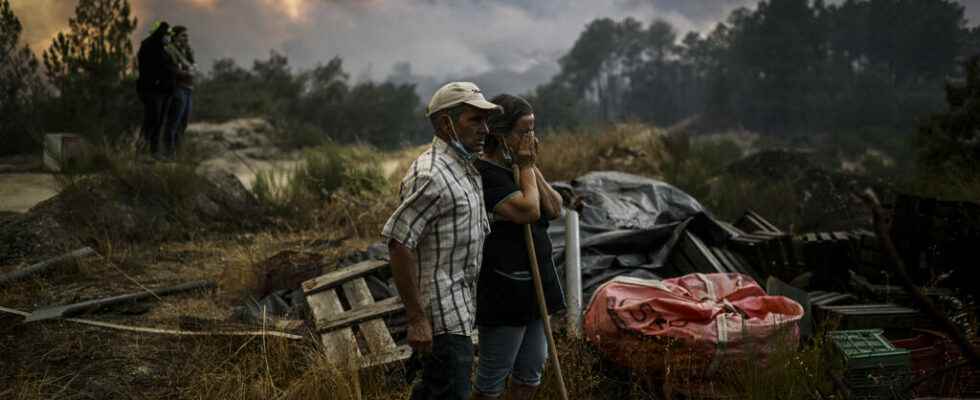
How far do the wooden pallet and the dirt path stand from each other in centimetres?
408

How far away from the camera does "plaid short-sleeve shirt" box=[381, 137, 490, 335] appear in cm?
224

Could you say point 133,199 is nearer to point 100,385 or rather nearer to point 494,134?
point 100,385

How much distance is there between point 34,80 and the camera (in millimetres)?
10539

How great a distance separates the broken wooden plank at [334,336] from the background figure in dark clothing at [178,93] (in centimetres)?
539

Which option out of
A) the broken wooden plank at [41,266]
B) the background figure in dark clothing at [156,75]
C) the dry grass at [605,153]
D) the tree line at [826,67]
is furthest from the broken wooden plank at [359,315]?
the tree line at [826,67]

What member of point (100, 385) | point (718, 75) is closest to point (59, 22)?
point (100, 385)

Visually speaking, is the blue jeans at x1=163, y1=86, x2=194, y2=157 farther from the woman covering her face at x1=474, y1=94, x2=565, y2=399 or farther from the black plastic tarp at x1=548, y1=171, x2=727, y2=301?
the woman covering her face at x1=474, y1=94, x2=565, y2=399

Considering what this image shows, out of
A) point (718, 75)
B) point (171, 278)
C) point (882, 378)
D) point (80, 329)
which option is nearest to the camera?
point (882, 378)

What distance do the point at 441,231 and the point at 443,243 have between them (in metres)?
0.04

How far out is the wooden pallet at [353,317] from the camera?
12.4ft

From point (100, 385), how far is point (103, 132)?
340 inches

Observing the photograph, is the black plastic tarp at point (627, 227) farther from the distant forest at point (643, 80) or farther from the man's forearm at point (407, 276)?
the distant forest at point (643, 80)

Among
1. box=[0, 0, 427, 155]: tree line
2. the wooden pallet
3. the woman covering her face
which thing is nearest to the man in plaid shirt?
the woman covering her face

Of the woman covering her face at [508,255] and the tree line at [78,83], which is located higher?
the tree line at [78,83]
